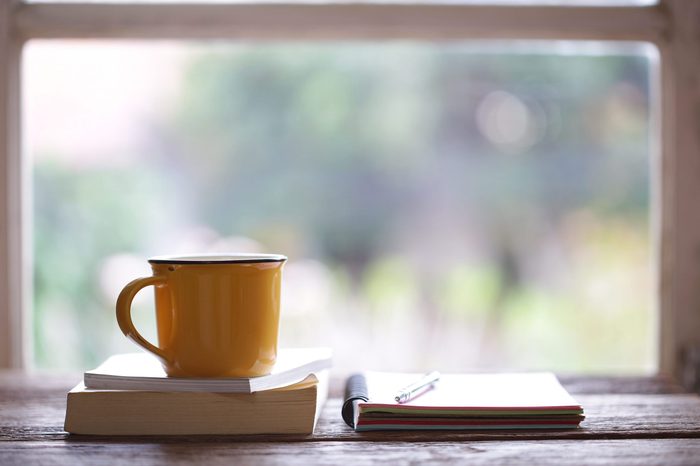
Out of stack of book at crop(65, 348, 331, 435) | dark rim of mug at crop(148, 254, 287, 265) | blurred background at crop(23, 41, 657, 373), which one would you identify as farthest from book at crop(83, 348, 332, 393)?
blurred background at crop(23, 41, 657, 373)

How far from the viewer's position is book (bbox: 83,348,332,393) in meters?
0.67

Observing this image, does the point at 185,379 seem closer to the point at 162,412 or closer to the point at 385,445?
the point at 162,412

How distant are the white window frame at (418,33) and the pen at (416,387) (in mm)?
522

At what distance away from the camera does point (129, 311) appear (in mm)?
694

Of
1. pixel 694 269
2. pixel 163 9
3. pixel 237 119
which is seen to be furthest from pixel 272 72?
pixel 694 269

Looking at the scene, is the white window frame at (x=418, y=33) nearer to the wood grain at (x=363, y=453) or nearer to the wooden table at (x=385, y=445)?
the wooden table at (x=385, y=445)

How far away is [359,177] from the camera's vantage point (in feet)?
9.70

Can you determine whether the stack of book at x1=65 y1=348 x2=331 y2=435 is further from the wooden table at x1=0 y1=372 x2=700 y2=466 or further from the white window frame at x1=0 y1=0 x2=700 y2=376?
the white window frame at x1=0 y1=0 x2=700 y2=376

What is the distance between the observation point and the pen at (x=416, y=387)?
0.70 metres

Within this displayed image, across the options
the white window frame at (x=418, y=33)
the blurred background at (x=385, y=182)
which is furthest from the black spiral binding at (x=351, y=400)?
the blurred background at (x=385, y=182)

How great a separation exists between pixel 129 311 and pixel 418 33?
64 cm

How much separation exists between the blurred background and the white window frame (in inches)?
62.2

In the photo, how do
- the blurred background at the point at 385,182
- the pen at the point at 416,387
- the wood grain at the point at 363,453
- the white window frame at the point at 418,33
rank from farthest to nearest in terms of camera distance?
the blurred background at the point at 385,182 < the white window frame at the point at 418,33 < the pen at the point at 416,387 < the wood grain at the point at 363,453

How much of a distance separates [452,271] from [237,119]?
1052 mm
